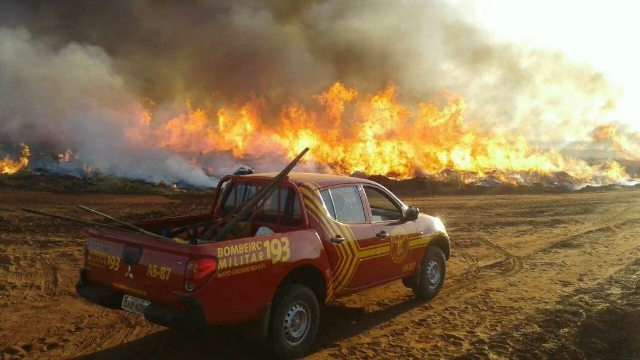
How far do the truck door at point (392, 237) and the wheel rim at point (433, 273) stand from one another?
361 millimetres

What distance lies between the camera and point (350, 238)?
18.4ft

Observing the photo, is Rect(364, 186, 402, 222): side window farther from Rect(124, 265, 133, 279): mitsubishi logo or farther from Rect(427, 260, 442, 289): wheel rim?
Rect(124, 265, 133, 279): mitsubishi logo

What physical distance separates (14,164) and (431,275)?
1889 centimetres

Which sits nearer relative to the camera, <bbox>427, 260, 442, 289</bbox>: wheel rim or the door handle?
the door handle

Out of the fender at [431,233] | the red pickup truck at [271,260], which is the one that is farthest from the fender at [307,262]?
the fender at [431,233]

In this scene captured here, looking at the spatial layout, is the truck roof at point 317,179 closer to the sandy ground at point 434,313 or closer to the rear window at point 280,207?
the rear window at point 280,207

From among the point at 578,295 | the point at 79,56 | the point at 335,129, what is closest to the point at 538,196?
the point at 335,129

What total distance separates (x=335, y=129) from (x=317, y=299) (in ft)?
65.4

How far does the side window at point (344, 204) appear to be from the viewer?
5.68 meters

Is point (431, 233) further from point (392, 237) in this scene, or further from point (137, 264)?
point (137, 264)

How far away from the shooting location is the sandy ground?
5.16 meters

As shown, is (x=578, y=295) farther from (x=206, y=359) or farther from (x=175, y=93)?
(x=175, y=93)

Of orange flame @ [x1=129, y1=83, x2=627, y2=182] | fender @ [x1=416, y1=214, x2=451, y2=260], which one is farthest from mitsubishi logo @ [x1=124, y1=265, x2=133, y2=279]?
orange flame @ [x1=129, y1=83, x2=627, y2=182]

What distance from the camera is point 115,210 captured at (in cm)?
1469
